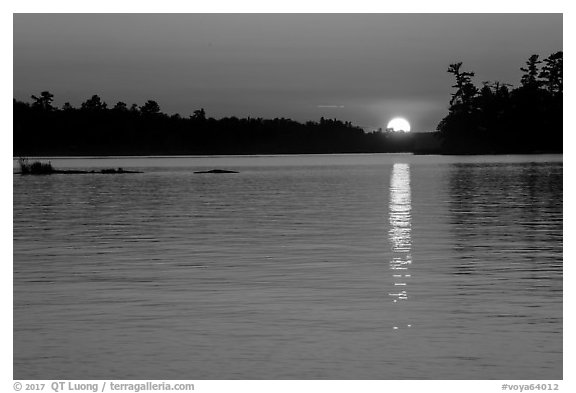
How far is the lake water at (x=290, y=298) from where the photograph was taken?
16469 mm

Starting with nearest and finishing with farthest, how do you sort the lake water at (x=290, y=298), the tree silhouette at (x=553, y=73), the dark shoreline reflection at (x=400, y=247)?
the lake water at (x=290, y=298), the dark shoreline reflection at (x=400, y=247), the tree silhouette at (x=553, y=73)

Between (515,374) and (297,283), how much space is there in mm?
8815

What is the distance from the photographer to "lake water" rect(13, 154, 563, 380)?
16.5m

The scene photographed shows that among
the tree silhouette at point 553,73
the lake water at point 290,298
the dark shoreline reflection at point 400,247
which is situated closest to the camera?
the lake water at point 290,298

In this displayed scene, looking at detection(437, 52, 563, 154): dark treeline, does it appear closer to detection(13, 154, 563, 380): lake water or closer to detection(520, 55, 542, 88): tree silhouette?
detection(520, 55, 542, 88): tree silhouette

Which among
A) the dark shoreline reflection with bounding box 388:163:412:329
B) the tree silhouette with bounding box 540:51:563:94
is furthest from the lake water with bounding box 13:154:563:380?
the tree silhouette with bounding box 540:51:563:94

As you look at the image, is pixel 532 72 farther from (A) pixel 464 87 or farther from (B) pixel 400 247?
(B) pixel 400 247

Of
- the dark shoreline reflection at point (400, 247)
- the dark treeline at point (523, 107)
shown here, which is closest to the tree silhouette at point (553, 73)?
the dark treeline at point (523, 107)

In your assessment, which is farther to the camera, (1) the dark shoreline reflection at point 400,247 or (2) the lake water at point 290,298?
(1) the dark shoreline reflection at point 400,247

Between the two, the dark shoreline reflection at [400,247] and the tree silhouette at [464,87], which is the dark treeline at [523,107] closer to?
the tree silhouette at [464,87]

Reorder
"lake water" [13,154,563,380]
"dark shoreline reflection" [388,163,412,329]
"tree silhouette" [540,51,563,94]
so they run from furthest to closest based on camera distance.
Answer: "tree silhouette" [540,51,563,94] < "dark shoreline reflection" [388,163,412,329] < "lake water" [13,154,563,380]

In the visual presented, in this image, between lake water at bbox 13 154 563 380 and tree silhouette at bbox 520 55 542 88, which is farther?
tree silhouette at bbox 520 55 542 88

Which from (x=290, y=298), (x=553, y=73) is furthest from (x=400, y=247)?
(x=553, y=73)

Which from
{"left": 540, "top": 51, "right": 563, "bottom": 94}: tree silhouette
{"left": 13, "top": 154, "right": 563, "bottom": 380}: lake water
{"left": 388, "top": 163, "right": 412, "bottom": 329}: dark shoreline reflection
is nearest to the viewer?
{"left": 13, "top": 154, "right": 563, "bottom": 380}: lake water
